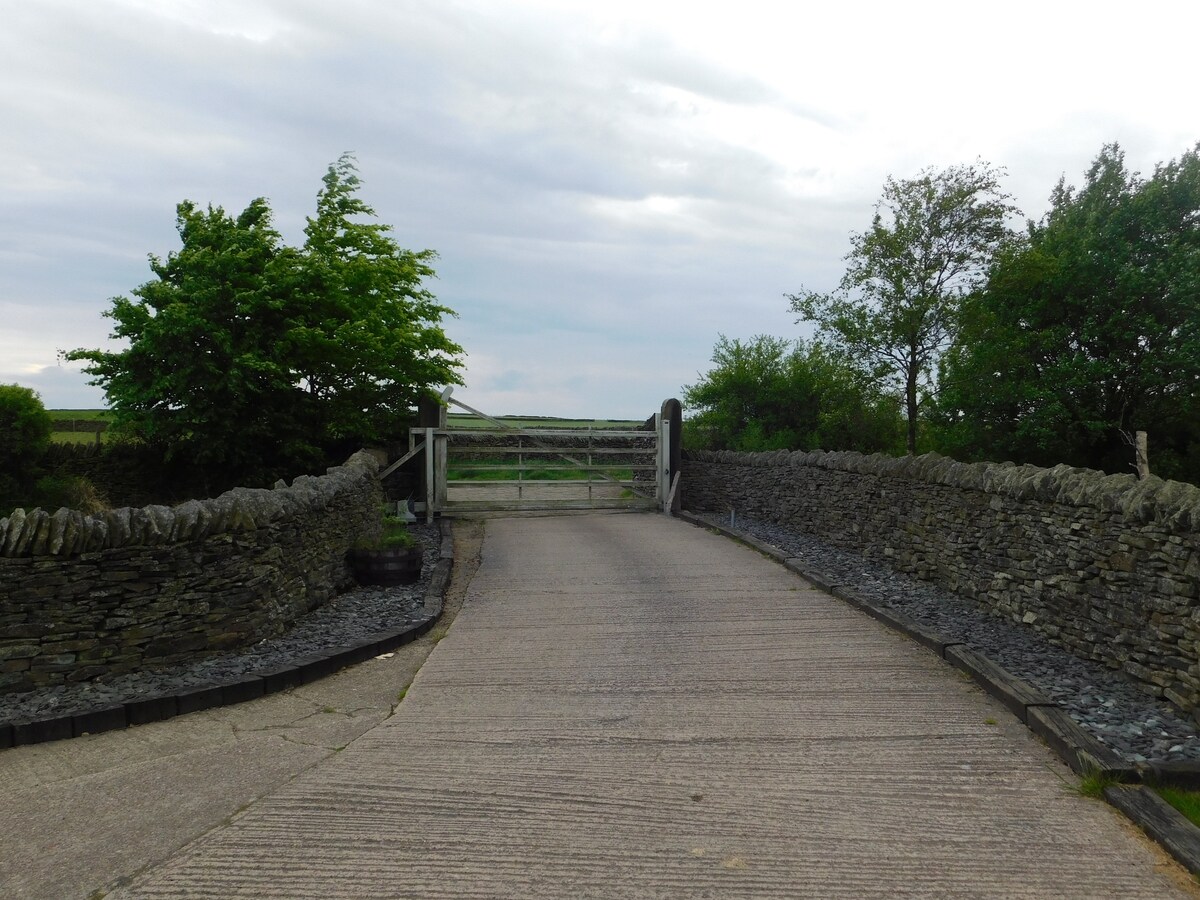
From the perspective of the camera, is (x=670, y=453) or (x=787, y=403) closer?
(x=670, y=453)

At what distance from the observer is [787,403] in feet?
84.9

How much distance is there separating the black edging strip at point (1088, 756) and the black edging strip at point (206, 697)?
4.62 metres

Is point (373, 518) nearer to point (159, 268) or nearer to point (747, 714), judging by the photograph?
point (747, 714)

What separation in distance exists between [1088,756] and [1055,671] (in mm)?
1965

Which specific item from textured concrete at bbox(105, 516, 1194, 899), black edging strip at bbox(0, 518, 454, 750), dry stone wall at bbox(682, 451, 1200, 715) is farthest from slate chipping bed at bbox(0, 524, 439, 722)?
dry stone wall at bbox(682, 451, 1200, 715)

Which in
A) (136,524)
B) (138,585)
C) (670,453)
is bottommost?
(138,585)

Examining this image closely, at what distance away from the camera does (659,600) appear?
31.0ft

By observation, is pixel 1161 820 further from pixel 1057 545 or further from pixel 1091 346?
pixel 1091 346

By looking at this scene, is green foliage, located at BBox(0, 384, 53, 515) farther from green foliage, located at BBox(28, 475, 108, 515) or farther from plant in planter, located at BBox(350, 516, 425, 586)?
plant in planter, located at BBox(350, 516, 425, 586)

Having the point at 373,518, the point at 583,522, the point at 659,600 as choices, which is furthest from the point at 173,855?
the point at 583,522

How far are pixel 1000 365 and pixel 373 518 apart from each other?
17793 mm

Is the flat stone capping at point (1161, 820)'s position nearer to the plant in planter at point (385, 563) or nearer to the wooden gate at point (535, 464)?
the plant in planter at point (385, 563)

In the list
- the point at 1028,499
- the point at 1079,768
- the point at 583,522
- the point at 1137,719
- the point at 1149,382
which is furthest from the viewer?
the point at 1149,382

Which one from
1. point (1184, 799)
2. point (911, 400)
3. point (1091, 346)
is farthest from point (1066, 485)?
point (1091, 346)
